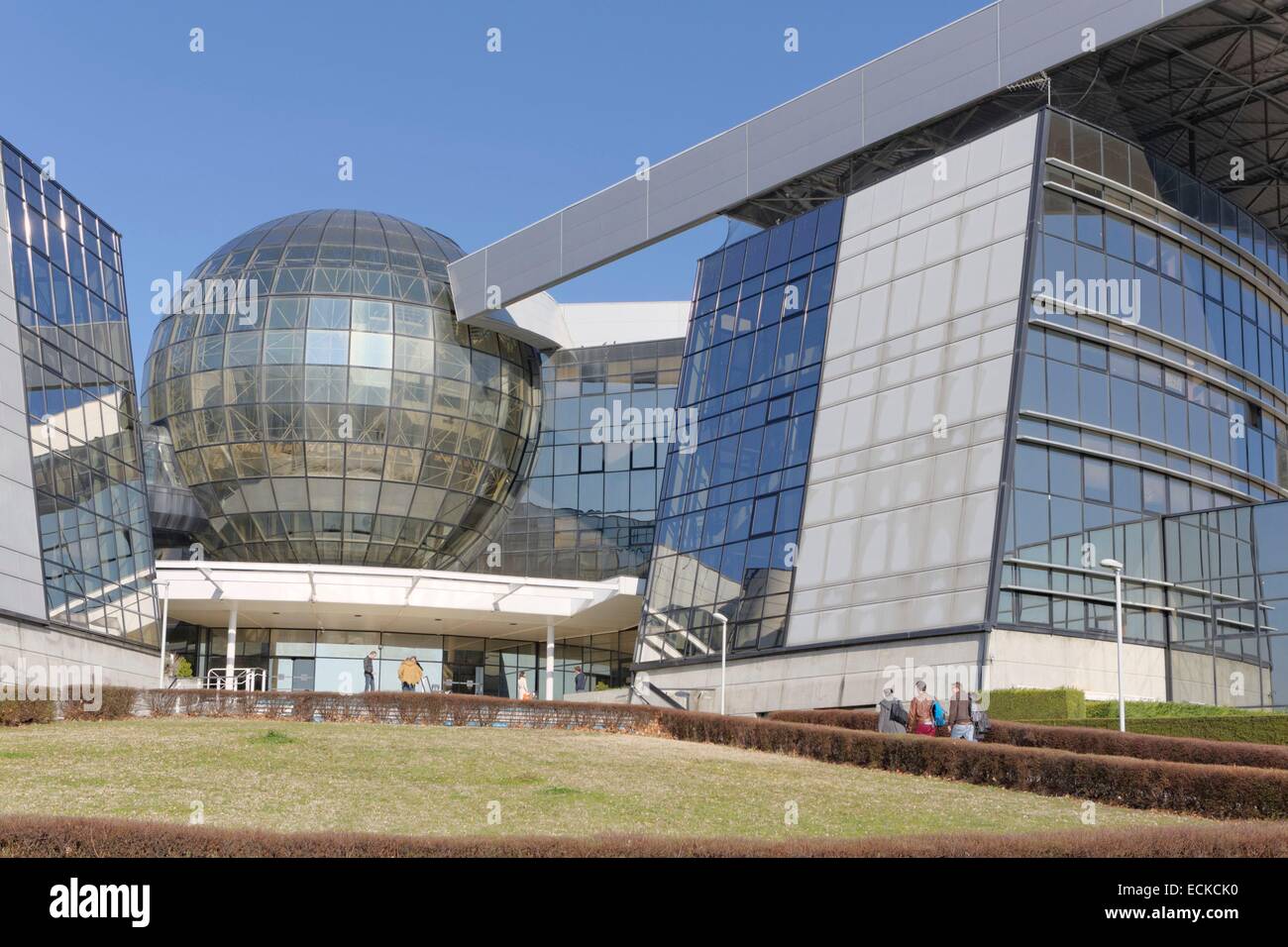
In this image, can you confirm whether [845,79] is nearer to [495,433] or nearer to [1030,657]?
[1030,657]

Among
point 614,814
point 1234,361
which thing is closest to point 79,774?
point 614,814

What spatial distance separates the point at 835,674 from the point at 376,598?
1782 centimetres

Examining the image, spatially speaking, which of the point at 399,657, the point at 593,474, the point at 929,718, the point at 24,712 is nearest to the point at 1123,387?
the point at 929,718

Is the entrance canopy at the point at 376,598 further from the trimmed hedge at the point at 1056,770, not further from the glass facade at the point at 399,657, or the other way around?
the trimmed hedge at the point at 1056,770

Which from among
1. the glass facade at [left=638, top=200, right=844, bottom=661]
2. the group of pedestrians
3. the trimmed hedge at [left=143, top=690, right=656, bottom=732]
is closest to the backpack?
the group of pedestrians

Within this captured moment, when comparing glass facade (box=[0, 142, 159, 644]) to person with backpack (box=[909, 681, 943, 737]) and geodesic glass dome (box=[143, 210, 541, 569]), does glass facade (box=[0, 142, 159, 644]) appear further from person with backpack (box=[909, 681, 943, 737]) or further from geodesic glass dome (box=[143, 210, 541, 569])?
person with backpack (box=[909, 681, 943, 737])

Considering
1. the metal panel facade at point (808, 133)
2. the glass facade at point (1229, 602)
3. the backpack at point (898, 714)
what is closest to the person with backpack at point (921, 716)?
the backpack at point (898, 714)

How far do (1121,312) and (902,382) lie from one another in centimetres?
558

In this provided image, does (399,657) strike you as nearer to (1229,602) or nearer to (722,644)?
(722,644)

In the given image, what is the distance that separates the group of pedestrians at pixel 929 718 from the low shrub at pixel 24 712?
50.8ft

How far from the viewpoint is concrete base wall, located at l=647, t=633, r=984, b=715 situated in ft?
103

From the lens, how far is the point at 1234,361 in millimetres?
37594

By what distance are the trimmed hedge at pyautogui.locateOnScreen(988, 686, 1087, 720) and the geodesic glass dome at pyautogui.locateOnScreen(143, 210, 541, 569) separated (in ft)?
83.1

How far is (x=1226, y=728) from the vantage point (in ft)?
81.7
